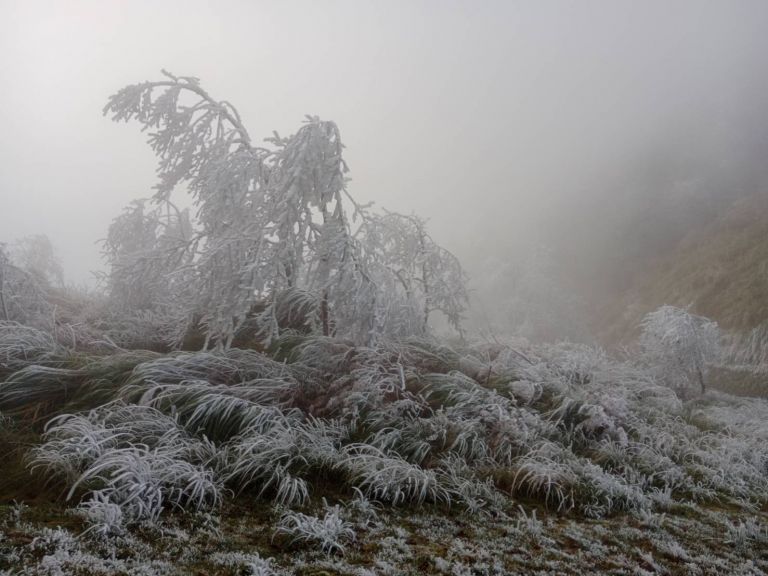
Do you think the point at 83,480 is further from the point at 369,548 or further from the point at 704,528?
the point at 704,528

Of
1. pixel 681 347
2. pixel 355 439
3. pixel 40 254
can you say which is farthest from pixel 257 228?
pixel 40 254

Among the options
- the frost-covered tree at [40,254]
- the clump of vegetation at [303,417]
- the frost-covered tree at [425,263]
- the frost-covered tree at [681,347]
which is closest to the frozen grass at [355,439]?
the clump of vegetation at [303,417]

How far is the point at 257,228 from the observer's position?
255 inches

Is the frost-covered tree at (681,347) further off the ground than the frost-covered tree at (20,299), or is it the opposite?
the frost-covered tree at (681,347)

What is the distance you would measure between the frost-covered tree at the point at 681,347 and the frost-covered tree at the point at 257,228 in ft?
35.8

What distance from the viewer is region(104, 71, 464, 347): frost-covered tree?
5.99 meters

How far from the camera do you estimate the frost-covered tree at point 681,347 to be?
1518 centimetres

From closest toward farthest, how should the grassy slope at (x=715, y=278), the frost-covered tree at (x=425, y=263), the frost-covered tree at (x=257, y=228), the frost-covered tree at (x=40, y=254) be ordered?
the frost-covered tree at (x=257, y=228) → the frost-covered tree at (x=425, y=263) → the grassy slope at (x=715, y=278) → the frost-covered tree at (x=40, y=254)

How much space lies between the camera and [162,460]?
3506mm

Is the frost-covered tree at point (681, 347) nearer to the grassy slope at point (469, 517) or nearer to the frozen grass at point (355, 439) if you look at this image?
the frozen grass at point (355, 439)

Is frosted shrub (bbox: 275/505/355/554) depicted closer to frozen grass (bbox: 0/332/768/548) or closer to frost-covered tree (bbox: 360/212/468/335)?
frozen grass (bbox: 0/332/768/548)

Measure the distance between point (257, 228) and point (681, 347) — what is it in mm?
14562

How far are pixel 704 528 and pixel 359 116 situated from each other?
141 meters

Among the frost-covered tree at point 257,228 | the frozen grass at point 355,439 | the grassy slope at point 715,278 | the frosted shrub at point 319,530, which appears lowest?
the frosted shrub at point 319,530
